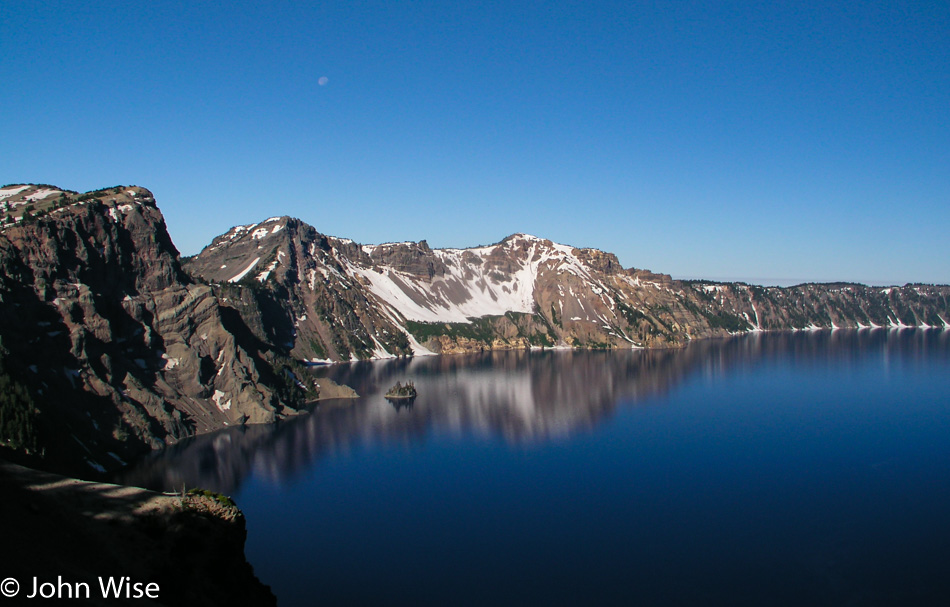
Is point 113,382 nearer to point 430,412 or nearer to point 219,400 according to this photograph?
point 219,400

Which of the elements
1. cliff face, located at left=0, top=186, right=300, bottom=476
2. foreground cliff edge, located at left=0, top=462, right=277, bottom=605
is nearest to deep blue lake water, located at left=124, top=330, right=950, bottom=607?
cliff face, located at left=0, top=186, right=300, bottom=476

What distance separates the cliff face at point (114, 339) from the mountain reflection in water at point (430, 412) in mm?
6179

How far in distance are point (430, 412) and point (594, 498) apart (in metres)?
55.8

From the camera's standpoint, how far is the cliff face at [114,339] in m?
75.9

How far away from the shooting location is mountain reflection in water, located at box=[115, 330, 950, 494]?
262ft

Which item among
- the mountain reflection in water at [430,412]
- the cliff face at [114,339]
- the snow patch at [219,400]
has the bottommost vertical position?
the mountain reflection in water at [430,412]

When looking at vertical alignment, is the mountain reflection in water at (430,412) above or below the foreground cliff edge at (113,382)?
below

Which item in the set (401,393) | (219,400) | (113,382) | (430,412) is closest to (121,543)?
(113,382)

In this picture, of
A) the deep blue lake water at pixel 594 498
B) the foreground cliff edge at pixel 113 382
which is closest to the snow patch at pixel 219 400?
the foreground cliff edge at pixel 113 382

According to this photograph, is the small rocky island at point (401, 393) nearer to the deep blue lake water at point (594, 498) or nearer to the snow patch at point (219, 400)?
the deep blue lake water at point (594, 498)

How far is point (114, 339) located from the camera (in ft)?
306

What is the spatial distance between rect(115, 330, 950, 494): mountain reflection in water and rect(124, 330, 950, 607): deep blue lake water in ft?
2.18

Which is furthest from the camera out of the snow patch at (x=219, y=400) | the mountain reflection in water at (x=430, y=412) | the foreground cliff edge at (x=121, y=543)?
the snow patch at (x=219, y=400)

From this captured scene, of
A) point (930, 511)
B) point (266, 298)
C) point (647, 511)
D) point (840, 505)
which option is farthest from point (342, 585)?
point (266, 298)
